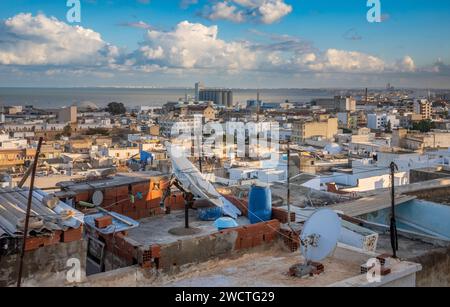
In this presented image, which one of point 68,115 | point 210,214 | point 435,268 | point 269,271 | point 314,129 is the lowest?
point 435,268

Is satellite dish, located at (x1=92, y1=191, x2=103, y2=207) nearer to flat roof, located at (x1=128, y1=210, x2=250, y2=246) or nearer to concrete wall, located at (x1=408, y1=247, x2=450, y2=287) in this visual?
flat roof, located at (x1=128, y1=210, x2=250, y2=246)

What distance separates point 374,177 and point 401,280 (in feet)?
31.4

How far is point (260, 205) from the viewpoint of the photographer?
4496mm

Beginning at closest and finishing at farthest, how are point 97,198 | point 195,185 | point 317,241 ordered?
point 317,241
point 195,185
point 97,198

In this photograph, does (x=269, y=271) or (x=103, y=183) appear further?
(x=103, y=183)

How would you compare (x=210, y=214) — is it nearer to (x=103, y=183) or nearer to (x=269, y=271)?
(x=103, y=183)

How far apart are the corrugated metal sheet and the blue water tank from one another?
5.14 feet

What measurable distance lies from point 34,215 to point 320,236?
1.86 m

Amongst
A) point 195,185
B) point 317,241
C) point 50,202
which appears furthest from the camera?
point 195,185

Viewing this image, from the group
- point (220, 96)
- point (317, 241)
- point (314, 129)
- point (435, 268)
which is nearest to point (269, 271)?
point (317, 241)

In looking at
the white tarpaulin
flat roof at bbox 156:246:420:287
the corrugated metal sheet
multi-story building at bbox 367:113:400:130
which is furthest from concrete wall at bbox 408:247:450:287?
multi-story building at bbox 367:113:400:130
